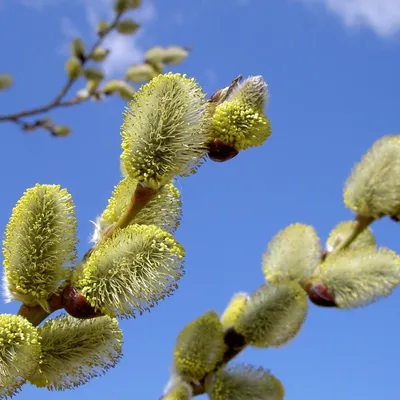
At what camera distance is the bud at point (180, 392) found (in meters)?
2.19

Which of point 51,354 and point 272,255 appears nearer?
point 51,354

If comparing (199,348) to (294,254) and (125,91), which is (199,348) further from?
(125,91)

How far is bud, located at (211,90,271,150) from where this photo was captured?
4.93ft

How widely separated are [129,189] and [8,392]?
1.68 feet

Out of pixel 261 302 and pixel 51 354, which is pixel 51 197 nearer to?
pixel 51 354

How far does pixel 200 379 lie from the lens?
2383 mm

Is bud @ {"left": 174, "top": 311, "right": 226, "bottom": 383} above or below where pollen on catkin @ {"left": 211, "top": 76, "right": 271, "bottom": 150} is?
below

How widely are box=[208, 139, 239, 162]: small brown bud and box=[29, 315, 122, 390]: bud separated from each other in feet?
1.47

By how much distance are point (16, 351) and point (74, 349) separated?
15 cm

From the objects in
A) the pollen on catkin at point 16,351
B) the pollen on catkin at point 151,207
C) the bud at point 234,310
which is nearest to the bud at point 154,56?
the pollen on catkin at point 151,207

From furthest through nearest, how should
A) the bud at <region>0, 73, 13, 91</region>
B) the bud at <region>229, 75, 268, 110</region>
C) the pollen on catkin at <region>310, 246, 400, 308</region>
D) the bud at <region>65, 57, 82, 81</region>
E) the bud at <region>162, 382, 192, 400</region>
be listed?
1. the pollen on catkin at <region>310, 246, 400, 308</region>
2. the bud at <region>162, 382, 192, 400</region>
3. the bud at <region>229, 75, 268, 110</region>
4. the bud at <region>65, 57, 82, 81</region>
5. the bud at <region>0, 73, 13, 91</region>

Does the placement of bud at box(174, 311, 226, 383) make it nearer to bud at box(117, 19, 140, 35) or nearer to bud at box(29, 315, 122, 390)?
bud at box(29, 315, 122, 390)

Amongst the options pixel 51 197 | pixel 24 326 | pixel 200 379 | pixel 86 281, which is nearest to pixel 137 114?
pixel 51 197

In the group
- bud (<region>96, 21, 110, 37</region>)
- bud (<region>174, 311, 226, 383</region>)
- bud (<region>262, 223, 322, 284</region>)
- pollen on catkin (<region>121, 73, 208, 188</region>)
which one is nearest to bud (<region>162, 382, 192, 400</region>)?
bud (<region>174, 311, 226, 383</region>)
